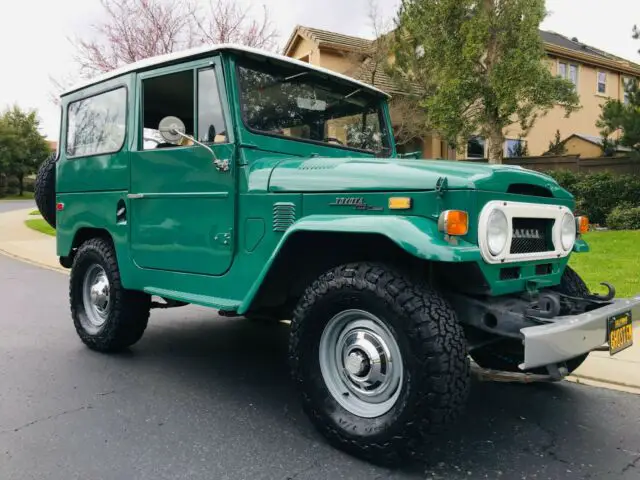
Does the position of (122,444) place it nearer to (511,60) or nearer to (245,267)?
(245,267)

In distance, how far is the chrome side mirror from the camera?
3510 mm

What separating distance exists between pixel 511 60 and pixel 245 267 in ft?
38.8

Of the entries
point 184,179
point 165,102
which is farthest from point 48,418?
point 165,102

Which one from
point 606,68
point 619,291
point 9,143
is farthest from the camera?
point 9,143

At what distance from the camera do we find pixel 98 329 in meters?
4.77

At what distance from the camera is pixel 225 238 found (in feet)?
11.8

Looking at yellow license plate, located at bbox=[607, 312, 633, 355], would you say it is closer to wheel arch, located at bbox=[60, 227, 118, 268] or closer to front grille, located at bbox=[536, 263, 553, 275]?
front grille, located at bbox=[536, 263, 553, 275]

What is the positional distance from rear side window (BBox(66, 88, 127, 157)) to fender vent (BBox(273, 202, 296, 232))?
1.74m

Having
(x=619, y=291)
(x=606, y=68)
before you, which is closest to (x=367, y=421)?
(x=619, y=291)

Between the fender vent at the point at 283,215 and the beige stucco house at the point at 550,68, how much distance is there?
13529 millimetres

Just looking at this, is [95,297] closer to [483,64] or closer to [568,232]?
[568,232]

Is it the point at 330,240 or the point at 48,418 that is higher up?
the point at 330,240

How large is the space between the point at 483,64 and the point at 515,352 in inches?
479

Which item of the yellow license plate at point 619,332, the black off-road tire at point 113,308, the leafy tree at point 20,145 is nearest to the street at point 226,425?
the black off-road tire at point 113,308
